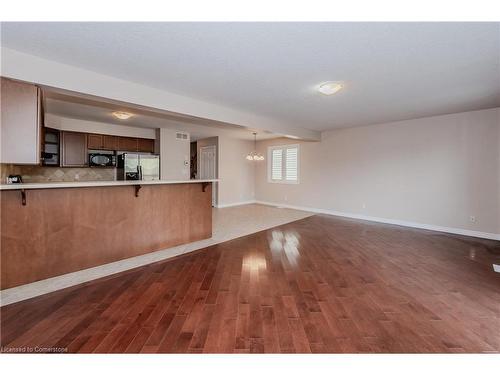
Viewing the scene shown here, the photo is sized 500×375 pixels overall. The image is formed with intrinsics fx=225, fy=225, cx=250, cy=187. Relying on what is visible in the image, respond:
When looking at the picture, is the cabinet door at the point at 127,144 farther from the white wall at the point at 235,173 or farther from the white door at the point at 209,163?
the white wall at the point at 235,173

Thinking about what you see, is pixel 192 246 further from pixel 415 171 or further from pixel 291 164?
pixel 415 171

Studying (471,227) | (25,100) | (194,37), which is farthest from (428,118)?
(25,100)

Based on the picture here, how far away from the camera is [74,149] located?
5.48 meters

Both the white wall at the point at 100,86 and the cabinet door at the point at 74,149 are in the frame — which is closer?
the white wall at the point at 100,86

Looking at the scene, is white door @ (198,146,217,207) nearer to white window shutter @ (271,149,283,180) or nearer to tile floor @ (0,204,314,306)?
tile floor @ (0,204,314,306)

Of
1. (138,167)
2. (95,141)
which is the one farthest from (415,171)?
(95,141)

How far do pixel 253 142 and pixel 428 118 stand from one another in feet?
18.7

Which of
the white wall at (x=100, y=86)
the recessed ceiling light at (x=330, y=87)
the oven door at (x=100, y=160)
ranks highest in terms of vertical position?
the recessed ceiling light at (x=330, y=87)

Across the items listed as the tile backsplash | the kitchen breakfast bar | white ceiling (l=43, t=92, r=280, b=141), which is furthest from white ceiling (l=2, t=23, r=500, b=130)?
the tile backsplash

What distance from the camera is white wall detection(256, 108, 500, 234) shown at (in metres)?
4.57

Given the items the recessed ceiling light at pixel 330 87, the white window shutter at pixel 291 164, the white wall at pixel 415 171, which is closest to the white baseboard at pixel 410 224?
the white wall at pixel 415 171

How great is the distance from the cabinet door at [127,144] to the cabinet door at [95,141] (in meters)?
0.44

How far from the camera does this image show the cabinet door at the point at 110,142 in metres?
5.92
